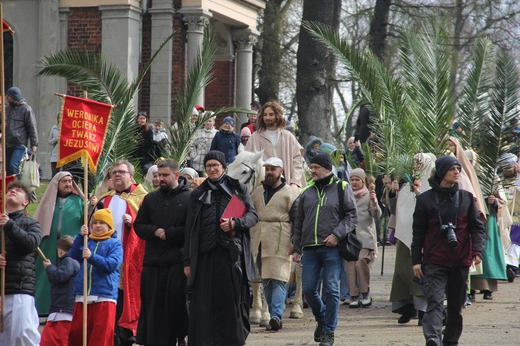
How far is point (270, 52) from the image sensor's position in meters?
39.0

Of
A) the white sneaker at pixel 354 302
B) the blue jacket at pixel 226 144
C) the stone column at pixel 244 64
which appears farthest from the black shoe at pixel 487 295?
the stone column at pixel 244 64

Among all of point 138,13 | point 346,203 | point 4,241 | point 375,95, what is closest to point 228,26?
point 138,13

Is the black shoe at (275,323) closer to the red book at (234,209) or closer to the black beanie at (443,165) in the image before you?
the red book at (234,209)

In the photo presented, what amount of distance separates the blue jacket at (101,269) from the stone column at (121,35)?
15.1m

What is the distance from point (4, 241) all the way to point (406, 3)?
22622 mm

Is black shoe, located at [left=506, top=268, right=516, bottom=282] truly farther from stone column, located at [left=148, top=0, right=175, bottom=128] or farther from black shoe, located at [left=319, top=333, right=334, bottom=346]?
stone column, located at [left=148, top=0, right=175, bottom=128]

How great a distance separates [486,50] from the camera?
41.7ft

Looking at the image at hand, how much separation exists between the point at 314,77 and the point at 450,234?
992 cm

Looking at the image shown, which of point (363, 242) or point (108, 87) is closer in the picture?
point (108, 87)

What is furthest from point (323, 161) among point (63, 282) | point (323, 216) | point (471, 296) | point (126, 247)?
point (471, 296)

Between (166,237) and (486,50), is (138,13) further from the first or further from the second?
(166,237)

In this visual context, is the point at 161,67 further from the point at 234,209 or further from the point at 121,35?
the point at 234,209

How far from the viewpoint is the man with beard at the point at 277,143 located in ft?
41.0

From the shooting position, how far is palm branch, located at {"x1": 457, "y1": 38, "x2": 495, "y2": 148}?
1264cm
